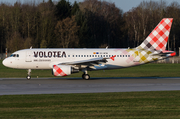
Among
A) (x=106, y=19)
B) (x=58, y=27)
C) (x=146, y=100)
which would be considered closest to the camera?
(x=146, y=100)

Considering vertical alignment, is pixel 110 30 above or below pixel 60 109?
above

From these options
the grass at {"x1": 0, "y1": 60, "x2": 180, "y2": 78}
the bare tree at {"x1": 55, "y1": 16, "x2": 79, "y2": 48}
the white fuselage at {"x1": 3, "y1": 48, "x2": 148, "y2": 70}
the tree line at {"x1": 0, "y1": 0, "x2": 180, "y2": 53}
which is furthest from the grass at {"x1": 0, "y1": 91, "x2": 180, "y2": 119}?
the bare tree at {"x1": 55, "y1": 16, "x2": 79, "y2": 48}

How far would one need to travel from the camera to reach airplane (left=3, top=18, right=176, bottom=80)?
31234 millimetres

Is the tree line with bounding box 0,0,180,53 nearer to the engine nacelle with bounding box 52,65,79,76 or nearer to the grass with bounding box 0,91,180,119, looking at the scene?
the engine nacelle with bounding box 52,65,79,76

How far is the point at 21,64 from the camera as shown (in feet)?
103

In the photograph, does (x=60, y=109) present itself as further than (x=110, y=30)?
No

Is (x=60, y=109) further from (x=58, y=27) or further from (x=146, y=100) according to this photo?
(x=58, y=27)

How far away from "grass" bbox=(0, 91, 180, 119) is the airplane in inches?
527

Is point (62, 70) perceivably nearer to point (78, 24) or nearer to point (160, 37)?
point (160, 37)

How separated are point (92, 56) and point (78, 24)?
61.9m

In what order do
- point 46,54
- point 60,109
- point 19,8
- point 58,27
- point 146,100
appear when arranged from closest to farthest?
point 60,109
point 146,100
point 46,54
point 58,27
point 19,8

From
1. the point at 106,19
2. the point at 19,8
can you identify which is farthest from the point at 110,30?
the point at 19,8

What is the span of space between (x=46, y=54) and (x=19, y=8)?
→ 2759 inches

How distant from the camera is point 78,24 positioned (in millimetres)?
92750
